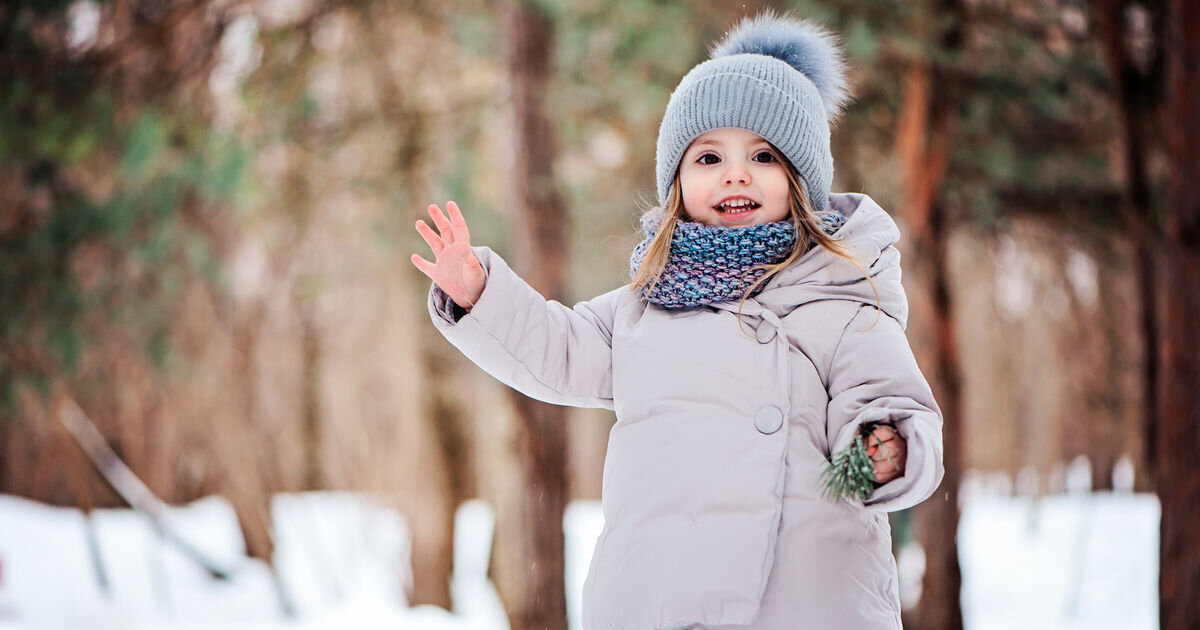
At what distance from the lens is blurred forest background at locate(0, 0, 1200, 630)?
5.97 m

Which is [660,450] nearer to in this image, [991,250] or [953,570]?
[953,570]

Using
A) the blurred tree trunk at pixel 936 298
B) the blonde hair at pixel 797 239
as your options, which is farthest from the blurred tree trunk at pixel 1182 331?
the blonde hair at pixel 797 239

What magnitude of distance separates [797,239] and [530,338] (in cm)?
52

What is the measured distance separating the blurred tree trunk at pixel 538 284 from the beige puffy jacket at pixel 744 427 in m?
4.04

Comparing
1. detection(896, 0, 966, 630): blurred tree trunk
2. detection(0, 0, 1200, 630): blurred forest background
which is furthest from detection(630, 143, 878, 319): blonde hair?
detection(896, 0, 966, 630): blurred tree trunk

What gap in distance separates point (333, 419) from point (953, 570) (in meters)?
8.53

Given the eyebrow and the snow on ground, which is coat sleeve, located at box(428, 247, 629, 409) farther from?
the snow on ground

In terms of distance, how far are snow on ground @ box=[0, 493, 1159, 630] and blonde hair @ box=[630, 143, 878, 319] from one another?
494 centimetres

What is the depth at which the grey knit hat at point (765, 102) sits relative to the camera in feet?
6.79

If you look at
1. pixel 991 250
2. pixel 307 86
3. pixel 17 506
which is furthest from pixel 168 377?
pixel 991 250

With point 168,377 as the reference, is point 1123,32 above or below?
above

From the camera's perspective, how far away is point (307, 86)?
26.8ft

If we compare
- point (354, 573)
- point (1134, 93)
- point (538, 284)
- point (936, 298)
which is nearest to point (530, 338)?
point (538, 284)

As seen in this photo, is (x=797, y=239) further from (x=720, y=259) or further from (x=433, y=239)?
Answer: (x=433, y=239)
